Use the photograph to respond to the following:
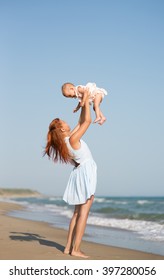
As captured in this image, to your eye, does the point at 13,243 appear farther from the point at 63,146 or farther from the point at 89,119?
the point at 89,119

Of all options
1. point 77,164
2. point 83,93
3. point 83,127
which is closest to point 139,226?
point 77,164

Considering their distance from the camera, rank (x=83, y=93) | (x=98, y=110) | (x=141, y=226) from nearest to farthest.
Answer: (x=98, y=110)
(x=83, y=93)
(x=141, y=226)

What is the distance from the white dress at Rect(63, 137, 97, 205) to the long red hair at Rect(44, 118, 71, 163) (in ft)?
0.25

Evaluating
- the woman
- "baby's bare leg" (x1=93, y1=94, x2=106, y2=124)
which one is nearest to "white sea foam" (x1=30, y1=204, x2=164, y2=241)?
the woman

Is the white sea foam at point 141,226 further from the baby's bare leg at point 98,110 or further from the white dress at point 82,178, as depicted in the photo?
the baby's bare leg at point 98,110

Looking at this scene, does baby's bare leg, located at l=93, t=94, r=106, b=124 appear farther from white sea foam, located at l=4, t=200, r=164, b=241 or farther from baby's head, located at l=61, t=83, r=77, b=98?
white sea foam, located at l=4, t=200, r=164, b=241

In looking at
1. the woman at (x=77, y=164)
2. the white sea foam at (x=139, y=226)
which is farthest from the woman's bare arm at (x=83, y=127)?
the white sea foam at (x=139, y=226)

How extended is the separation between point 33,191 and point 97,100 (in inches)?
4317

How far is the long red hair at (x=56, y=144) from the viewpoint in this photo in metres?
6.19

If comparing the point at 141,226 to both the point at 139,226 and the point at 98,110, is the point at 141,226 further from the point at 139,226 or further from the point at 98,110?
the point at 98,110

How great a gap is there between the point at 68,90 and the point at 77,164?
Result: 1.03 m

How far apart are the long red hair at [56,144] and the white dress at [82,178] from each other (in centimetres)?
8

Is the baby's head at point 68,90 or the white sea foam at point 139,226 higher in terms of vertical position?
the baby's head at point 68,90

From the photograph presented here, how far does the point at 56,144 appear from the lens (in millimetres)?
6242
